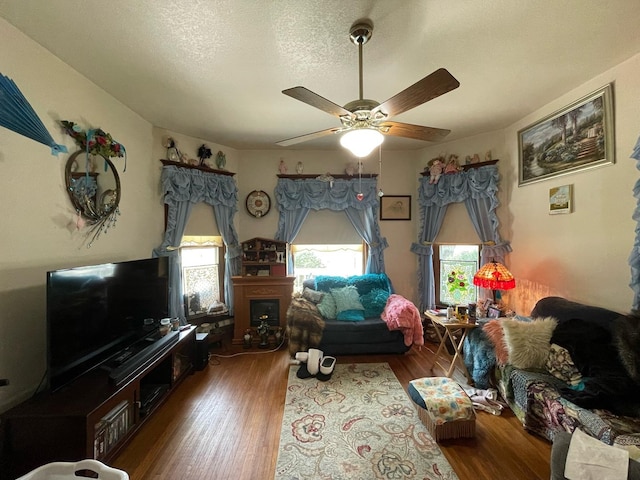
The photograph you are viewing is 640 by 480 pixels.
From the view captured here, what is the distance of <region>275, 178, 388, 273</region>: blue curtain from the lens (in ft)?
13.0

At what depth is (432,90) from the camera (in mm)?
1406

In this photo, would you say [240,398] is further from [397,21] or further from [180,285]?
[397,21]

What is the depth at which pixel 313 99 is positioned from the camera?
1523 millimetres

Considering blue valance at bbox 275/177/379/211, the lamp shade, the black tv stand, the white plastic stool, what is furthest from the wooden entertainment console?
the lamp shade

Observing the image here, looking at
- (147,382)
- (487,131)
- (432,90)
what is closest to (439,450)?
(432,90)

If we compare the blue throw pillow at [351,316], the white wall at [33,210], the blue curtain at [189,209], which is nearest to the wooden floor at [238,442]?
the blue throw pillow at [351,316]

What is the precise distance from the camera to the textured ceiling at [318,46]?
1540mm

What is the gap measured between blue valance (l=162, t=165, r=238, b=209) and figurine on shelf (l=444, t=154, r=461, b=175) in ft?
9.93

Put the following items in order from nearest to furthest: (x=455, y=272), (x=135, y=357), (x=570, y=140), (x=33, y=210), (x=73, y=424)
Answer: (x=73, y=424) < (x=33, y=210) < (x=135, y=357) < (x=570, y=140) < (x=455, y=272)

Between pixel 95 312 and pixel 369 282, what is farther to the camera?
pixel 369 282

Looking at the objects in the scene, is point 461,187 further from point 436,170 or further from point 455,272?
point 455,272

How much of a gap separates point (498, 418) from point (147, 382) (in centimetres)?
316

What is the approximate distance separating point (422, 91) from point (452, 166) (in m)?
2.53

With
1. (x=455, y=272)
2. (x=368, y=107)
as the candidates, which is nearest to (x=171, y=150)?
(x=368, y=107)
